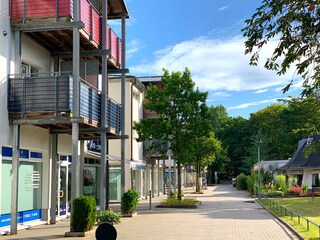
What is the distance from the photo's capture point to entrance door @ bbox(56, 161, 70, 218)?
65.1 ft

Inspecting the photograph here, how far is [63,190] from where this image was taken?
66.9 feet

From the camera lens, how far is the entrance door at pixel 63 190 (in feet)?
65.1

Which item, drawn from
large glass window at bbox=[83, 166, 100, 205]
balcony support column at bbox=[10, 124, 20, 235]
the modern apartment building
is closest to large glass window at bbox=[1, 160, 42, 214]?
the modern apartment building

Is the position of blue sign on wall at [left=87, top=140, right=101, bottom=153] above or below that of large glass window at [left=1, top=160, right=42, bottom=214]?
above

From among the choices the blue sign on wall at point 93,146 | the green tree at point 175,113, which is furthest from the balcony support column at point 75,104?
the green tree at point 175,113

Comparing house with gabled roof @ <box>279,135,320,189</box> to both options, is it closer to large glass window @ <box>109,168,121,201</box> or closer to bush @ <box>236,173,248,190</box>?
bush @ <box>236,173,248,190</box>

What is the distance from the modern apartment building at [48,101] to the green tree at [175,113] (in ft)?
26.1

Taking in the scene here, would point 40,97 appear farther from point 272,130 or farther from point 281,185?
point 272,130

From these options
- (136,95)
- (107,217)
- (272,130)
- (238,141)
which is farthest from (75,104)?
(238,141)

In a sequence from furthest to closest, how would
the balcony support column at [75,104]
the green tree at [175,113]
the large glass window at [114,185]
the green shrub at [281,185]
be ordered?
1. the green shrub at [281,185]
2. the large glass window at [114,185]
3. the green tree at [175,113]
4. the balcony support column at [75,104]

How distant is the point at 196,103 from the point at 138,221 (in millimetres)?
12092

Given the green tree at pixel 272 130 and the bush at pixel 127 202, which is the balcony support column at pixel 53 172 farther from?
the green tree at pixel 272 130

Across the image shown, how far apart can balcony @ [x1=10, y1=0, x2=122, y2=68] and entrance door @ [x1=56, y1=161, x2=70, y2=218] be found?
504 centimetres

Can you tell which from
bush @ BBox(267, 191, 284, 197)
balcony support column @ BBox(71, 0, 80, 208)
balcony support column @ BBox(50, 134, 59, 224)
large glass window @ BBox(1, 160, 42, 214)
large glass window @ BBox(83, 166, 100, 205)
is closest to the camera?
balcony support column @ BBox(71, 0, 80, 208)
